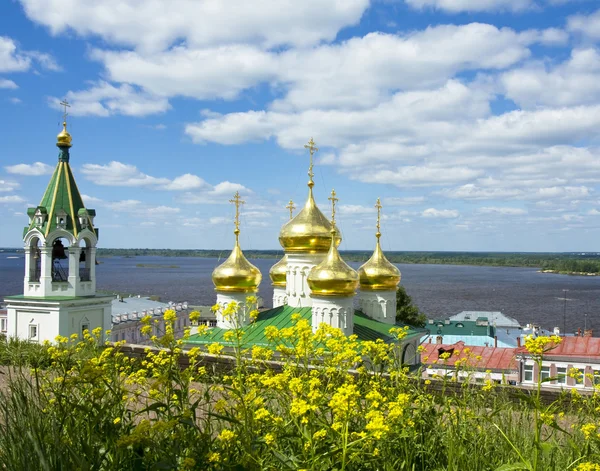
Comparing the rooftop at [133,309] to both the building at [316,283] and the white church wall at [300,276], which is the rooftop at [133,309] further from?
the white church wall at [300,276]

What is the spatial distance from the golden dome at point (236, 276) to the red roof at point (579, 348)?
29.1ft

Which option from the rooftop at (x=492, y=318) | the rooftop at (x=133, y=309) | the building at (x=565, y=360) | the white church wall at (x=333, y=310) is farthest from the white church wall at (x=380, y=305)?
the rooftop at (x=492, y=318)

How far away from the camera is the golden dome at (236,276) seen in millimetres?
14594

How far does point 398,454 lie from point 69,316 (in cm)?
1058

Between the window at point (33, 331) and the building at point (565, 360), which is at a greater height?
the window at point (33, 331)

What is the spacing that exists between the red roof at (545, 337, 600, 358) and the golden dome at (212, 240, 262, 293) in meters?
8.88

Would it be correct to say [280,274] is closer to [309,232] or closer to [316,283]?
[309,232]

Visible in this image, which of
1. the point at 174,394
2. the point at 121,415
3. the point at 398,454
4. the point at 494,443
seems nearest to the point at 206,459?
the point at 174,394

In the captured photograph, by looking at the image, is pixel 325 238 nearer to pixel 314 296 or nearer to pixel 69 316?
pixel 314 296

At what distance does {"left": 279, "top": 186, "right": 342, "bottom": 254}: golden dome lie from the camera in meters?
14.6

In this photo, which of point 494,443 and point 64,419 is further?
point 494,443

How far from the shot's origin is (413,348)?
14.6 meters

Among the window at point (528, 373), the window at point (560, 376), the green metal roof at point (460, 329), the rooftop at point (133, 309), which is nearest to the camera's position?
the window at point (560, 376)

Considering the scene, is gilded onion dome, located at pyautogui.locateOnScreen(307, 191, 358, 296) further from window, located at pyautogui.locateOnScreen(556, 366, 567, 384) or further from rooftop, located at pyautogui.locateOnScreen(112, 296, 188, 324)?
rooftop, located at pyautogui.locateOnScreen(112, 296, 188, 324)
